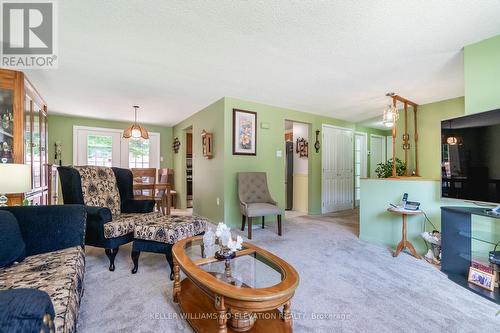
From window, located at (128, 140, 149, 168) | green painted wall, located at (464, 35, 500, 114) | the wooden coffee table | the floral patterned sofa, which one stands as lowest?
the wooden coffee table

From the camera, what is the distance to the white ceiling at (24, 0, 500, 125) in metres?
1.76

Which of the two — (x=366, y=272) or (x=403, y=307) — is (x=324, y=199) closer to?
(x=366, y=272)

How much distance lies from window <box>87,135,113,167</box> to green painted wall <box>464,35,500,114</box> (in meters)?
6.65

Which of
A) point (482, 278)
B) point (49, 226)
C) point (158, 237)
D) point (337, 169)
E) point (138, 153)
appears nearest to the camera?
point (49, 226)

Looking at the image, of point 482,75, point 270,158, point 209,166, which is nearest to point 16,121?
point 209,166

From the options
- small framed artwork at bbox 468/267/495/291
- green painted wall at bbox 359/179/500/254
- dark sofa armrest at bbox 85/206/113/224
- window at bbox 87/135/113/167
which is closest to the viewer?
small framed artwork at bbox 468/267/495/291

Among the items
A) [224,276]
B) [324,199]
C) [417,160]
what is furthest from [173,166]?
[417,160]

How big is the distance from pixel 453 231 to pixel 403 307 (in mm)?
1118

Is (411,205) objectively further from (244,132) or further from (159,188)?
(159,188)

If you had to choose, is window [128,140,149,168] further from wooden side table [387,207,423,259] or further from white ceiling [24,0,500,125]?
wooden side table [387,207,423,259]

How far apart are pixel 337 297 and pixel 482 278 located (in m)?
1.33

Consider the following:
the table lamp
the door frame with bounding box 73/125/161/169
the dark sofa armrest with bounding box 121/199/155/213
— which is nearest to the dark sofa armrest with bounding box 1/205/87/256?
the table lamp

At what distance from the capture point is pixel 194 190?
197 inches

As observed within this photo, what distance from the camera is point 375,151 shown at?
6.74m
